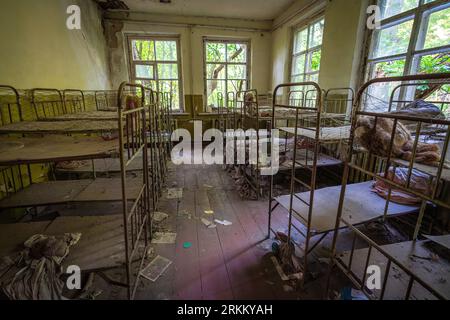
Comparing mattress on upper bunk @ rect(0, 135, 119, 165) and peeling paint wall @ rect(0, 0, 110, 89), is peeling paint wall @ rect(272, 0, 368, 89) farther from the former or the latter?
peeling paint wall @ rect(0, 0, 110, 89)

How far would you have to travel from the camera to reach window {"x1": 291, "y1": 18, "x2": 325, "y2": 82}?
417 cm

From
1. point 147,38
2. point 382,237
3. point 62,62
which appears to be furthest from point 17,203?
point 147,38

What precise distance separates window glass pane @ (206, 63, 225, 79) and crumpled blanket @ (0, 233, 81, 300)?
5.09m

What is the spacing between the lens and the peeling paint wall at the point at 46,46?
2266 mm

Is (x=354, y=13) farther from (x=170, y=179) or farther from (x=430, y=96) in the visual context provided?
(x=170, y=179)

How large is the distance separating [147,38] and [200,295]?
220 inches

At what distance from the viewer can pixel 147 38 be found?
5332 millimetres

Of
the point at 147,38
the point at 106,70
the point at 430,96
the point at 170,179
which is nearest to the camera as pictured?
the point at 430,96

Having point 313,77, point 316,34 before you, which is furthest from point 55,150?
point 316,34

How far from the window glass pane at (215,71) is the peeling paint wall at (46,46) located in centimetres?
244

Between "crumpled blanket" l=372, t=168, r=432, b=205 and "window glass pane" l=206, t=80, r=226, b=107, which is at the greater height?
"window glass pane" l=206, t=80, r=226, b=107

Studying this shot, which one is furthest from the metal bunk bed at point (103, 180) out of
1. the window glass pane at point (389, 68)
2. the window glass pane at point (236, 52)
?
the window glass pane at point (236, 52)

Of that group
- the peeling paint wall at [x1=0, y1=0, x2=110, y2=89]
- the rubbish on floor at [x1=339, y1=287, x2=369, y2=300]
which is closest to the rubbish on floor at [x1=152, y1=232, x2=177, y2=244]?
the rubbish on floor at [x1=339, y1=287, x2=369, y2=300]
